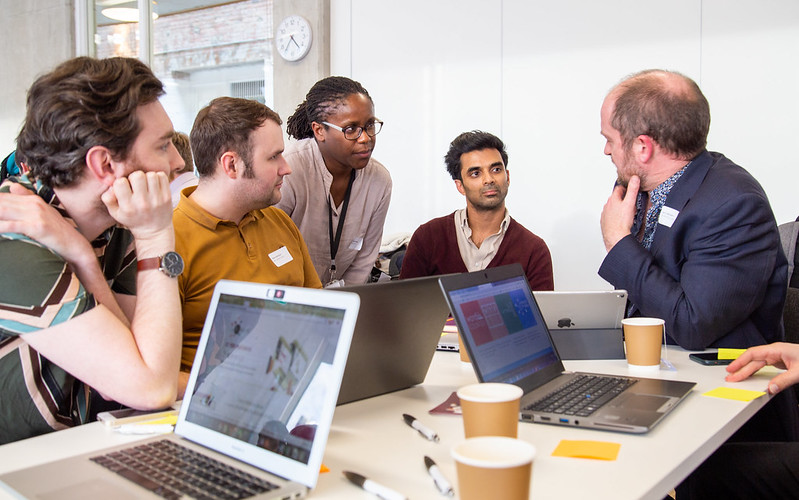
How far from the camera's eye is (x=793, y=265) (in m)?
3.07

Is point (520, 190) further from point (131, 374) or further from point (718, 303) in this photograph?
point (131, 374)

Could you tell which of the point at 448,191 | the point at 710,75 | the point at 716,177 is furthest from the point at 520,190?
the point at 716,177

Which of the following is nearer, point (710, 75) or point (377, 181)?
point (377, 181)

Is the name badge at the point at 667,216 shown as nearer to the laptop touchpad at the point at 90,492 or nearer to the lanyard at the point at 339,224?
the lanyard at the point at 339,224

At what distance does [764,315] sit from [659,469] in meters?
1.18

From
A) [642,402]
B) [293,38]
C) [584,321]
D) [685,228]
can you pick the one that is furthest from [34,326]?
[293,38]

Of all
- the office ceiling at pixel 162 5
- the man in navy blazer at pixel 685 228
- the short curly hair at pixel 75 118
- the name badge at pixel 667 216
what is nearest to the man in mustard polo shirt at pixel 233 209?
the short curly hair at pixel 75 118

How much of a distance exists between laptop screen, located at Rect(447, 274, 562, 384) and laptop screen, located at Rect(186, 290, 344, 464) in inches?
15.9

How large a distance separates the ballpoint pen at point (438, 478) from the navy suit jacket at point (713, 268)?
3.65 ft

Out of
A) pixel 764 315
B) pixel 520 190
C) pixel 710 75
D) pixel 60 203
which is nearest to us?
pixel 60 203

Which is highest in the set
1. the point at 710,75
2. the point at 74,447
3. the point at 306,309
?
the point at 710,75

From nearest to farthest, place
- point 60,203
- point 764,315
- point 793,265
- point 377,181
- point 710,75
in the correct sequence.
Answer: point 60,203
point 764,315
point 793,265
point 377,181
point 710,75

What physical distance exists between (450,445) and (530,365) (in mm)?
384

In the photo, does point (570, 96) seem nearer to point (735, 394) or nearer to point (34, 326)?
point (735, 394)
